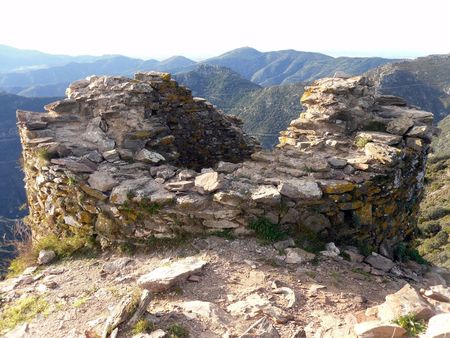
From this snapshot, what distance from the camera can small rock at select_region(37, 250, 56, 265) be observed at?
682cm

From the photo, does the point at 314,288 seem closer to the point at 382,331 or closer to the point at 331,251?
the point at 331,251

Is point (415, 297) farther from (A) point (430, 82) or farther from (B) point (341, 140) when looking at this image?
(A) point (430, 82)

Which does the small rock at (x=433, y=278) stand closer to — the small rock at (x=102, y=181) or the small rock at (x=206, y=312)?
the small rock at (x=206, y=312)

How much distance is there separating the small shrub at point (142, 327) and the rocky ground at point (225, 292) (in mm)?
40

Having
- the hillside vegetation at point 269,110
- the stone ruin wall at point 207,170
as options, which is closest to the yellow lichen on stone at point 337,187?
the stone ruin wall at point 207,170

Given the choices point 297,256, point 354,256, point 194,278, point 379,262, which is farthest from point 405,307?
point 194,278

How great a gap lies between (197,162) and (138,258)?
5.14 m

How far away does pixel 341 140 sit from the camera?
8289 millimetres

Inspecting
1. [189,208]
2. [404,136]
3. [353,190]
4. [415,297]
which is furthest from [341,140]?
[415,297]

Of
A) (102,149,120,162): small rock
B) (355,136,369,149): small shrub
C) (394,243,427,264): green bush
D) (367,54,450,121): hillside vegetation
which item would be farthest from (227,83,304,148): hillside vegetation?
(102,149,120,162): small rock

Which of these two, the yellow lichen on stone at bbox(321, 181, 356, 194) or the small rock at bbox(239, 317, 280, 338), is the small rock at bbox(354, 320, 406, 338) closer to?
the small rock at bbox(239, 317, 280, 338)

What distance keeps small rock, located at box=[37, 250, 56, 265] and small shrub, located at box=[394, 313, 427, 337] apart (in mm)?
5723

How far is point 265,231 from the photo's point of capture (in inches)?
242

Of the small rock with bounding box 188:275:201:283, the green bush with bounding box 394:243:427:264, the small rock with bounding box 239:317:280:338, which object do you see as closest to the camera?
the small rock with bounding box 239:317:280:338
